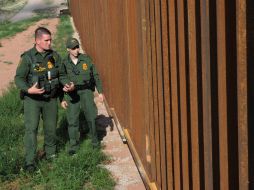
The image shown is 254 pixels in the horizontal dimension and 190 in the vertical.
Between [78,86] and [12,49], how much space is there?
45.5 feet

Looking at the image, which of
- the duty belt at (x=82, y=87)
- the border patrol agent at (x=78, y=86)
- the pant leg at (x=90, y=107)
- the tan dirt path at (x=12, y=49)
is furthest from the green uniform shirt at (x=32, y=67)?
the tan dirt path at (x=12, y=49)

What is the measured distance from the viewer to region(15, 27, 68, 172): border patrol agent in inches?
241

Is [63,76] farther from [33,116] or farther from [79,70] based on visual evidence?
[33,116]

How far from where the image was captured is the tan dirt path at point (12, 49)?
14269 millimetres

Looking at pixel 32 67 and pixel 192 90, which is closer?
pixel 192 90

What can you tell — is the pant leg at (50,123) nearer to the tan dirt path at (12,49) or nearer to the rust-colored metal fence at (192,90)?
the rust-colored metal fence at (192,90)

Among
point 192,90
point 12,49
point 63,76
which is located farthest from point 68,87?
point 12,49

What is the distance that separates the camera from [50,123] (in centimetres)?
661

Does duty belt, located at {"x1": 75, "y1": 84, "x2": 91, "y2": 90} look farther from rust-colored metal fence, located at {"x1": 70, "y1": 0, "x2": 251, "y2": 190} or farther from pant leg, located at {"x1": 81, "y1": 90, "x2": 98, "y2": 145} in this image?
rust-colored metal fence, located at {"x1": 70, "y1": 0, "x2": 251, "y2": 190}

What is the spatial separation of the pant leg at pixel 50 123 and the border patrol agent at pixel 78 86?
16cm

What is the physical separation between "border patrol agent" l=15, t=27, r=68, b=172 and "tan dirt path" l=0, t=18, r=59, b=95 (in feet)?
18.5

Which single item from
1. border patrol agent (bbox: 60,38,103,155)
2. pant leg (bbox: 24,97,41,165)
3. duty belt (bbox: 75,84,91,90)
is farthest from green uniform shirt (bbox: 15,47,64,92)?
duty belt (bbox: 75,84,91,90)
